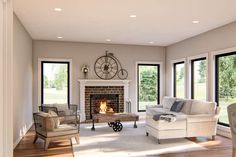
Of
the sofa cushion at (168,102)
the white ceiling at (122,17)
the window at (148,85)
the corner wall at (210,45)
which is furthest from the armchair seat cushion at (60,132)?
the window at (148,85)

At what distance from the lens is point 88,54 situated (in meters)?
8.20

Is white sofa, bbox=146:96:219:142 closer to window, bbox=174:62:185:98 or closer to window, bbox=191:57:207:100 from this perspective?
window, bbox=191:57:207:100

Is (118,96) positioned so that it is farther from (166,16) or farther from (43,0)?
(43,0)

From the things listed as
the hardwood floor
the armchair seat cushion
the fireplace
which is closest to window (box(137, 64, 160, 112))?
the fireplace

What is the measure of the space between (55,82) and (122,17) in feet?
13.7

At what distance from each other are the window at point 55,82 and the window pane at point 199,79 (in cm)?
444

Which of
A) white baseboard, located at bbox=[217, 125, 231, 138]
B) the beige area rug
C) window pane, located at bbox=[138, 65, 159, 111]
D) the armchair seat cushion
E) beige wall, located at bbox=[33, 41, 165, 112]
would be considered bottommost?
the beige area rug

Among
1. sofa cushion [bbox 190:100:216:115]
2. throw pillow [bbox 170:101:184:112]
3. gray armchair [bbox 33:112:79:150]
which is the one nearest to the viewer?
gray armchair [bbox 33:112:79:150]

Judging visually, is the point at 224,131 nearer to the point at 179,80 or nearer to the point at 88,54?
the point at 179,80

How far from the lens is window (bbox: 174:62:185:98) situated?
798 cm

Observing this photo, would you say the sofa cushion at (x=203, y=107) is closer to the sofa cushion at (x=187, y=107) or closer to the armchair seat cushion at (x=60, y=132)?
the sofa cushion at (x=187, y=107)

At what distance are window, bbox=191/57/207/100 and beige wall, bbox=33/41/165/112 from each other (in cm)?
183

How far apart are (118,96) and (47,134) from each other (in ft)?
13.9

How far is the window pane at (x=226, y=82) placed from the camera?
5.71 meters
